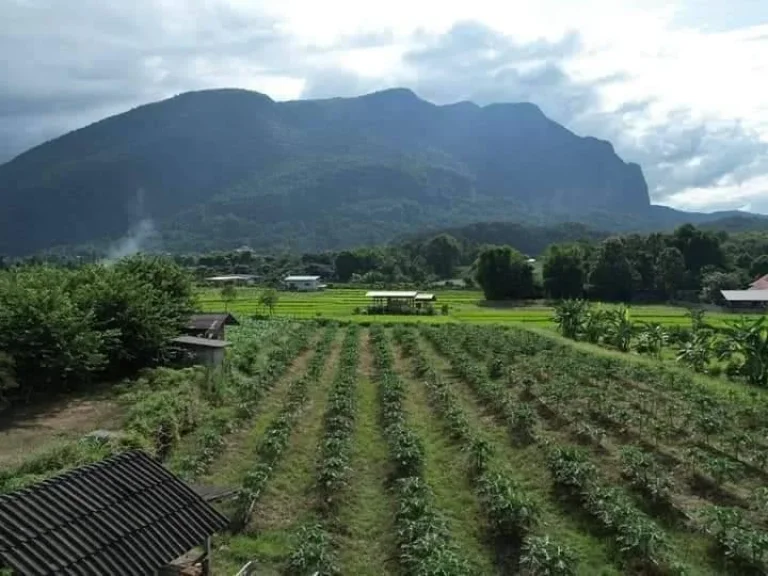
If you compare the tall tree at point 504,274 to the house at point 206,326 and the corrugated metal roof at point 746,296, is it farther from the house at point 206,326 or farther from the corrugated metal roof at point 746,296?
the house at point 206,326

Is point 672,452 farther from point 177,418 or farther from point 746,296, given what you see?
point 746,296

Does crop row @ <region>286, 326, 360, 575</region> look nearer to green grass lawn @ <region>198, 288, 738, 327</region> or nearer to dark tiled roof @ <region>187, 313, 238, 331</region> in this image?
dark tiled roof @ <region>187, 313, 238, 331</region>

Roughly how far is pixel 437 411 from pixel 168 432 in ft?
28.5

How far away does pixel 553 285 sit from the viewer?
82.7m

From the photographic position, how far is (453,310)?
66812mm

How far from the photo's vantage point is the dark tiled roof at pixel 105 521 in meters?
8.30

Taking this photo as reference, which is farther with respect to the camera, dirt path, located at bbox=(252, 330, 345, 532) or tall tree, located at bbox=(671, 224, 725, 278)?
tall tree, located at bbox=(671, 224, 725, 278)

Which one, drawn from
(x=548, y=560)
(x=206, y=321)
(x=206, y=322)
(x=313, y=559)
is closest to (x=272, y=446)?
(x=313, y=559)

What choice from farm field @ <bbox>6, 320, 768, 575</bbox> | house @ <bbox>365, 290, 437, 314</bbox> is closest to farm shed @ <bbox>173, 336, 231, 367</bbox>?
farm field @ <bbox>6, 320, 768, 575</bbox>

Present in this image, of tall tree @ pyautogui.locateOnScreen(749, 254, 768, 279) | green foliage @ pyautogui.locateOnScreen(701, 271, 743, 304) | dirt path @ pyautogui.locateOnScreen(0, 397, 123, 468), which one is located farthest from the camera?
tall tree @ pyautogui.locateOnScreen(749, 254, 768, 279)

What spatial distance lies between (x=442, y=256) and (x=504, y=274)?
53.2 meters

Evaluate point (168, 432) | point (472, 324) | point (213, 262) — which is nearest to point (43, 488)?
point (168, 432)

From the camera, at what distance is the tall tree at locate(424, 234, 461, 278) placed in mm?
133125

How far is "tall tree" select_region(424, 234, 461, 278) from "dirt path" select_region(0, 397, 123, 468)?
10839 cm
